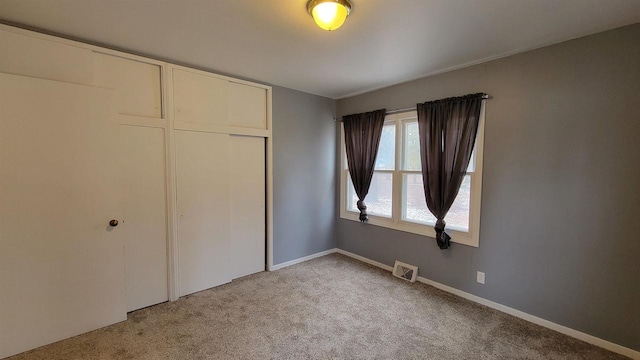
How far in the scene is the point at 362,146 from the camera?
12.9 feet

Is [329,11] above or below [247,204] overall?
above

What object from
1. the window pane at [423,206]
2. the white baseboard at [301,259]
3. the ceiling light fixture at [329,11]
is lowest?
the white baseboard at [301,259]

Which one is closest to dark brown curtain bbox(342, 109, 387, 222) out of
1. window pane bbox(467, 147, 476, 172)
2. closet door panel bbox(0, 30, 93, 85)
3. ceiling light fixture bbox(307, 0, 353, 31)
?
window pane bbox(467, 147, 476, 172)

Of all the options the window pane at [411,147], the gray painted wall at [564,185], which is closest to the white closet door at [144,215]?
the window pane at [411,147]

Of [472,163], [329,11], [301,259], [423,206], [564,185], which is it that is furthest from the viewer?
[301,259]

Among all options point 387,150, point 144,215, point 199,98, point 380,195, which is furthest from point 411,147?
point 144,215

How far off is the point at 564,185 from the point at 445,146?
1061 millimetres

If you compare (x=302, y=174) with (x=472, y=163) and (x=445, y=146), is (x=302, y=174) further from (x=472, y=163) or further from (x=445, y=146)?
(x=472, y=163)

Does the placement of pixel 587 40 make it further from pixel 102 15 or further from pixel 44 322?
pixel 44 322

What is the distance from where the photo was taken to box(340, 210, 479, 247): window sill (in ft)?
9.70

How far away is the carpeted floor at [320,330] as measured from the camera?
2111mm

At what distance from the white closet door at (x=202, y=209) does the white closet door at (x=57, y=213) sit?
57 centimetres

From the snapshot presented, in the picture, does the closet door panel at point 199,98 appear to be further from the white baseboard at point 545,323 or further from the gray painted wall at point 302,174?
the white baseboard at point 545,323

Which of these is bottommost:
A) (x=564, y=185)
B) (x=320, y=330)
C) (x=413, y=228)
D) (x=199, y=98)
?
(x=320, y=330)
